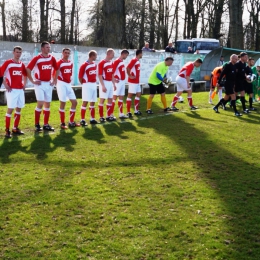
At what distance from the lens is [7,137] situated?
8.62m

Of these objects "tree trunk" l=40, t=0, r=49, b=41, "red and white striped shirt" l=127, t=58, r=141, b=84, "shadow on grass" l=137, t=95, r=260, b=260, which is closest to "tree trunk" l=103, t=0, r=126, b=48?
"red and white striped shirt" l=127, t=58, r=141, b=84

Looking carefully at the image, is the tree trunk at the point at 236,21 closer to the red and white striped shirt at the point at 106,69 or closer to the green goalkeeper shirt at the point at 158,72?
the green goalkeeper shirt at the point at 158,72

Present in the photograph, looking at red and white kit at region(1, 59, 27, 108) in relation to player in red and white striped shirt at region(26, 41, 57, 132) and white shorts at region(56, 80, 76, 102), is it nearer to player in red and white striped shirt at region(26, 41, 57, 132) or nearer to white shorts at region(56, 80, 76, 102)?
player in red and white striped shirt at region(26, 41, 57, 132)

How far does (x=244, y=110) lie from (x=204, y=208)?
31.5 ft

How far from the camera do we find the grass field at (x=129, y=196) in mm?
3992

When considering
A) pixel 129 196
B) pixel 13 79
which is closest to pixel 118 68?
pixel 13 79

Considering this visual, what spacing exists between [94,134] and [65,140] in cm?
95

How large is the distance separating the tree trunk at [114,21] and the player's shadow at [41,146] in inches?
372

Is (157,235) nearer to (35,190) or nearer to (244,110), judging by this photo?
(35,190)

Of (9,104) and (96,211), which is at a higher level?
(9,104)

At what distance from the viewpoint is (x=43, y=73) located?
9148 mm

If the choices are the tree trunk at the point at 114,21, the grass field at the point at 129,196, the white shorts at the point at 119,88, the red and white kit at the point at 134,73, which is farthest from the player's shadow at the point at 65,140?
the tree trunk at the point at 114,21

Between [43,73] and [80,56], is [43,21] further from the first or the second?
[43,73]

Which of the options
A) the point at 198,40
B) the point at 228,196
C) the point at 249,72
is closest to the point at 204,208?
the point at 228,196
